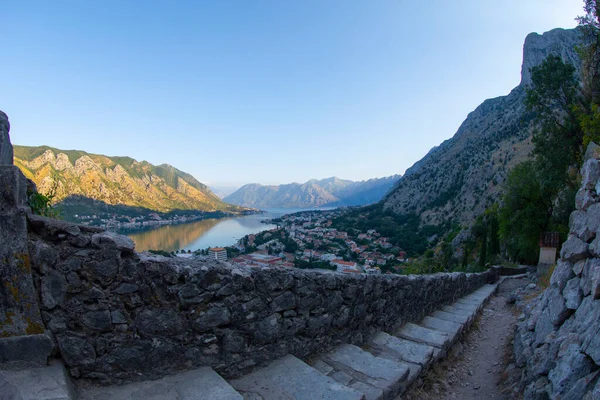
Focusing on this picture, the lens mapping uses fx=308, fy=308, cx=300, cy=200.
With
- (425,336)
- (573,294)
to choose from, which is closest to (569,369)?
(573,294)

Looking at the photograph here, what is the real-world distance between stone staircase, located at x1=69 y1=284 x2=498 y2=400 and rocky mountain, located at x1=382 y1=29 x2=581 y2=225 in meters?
55.5

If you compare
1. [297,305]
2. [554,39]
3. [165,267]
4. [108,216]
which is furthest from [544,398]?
[554,39]

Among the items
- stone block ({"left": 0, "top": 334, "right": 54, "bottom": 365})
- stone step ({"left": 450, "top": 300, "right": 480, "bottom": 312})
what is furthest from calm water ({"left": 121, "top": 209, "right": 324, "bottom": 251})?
stone step ({"left": 450, "top": 300, "right": 480, "bottom": 312})

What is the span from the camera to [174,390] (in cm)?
220

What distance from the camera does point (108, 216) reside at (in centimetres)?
5838

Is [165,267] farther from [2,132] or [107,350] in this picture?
[2,132]

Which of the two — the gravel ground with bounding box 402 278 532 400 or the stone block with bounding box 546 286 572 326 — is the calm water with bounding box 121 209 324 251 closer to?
the gravel ground with bounding box 402 278 532 400

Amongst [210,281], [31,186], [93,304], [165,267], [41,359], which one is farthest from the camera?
[31,186]

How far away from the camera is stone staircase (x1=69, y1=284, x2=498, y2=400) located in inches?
85.5

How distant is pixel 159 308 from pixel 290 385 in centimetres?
125

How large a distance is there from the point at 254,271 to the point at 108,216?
66.2 metres

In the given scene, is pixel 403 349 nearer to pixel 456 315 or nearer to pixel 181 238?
pixel 456 315

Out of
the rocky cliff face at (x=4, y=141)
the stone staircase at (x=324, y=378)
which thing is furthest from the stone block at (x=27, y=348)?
the rocky cliff face at (x=4, y=141)

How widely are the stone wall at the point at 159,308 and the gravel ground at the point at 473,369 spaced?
57.0 inches
